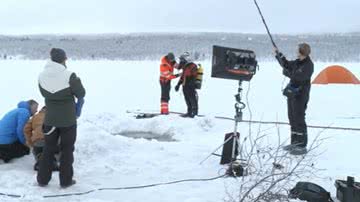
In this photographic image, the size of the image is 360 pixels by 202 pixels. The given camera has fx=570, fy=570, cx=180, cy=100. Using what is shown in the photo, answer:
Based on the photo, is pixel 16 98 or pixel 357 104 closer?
pixel 357 104

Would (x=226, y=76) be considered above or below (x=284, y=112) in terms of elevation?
above

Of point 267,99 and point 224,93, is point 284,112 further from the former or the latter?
point 224,93

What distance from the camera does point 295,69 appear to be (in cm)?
732

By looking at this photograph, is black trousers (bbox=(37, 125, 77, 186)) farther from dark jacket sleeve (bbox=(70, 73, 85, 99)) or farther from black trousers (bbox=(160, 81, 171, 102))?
black trousers (bbox=(160, 81, 171, 102))

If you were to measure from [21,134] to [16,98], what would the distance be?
8087 millimetres

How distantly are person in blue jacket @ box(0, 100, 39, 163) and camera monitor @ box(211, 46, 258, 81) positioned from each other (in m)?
2.19

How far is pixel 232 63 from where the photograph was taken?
6.60 meters

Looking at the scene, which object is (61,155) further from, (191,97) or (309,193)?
(191,97)

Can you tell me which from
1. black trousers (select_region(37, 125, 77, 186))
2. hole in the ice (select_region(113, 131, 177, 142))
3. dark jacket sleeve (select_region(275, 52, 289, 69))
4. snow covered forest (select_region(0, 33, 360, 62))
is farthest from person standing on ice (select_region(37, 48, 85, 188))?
snow covered forest (select_region(0, 33, 360, 62))

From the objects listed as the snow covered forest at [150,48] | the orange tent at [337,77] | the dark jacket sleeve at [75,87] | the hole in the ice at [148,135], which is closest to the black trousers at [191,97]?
the hole in the ice at [148,135]

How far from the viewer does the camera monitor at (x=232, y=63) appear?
258 inches

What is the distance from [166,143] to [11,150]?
90.3 inches

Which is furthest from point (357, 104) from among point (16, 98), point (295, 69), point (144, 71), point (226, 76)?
point (144, 71)

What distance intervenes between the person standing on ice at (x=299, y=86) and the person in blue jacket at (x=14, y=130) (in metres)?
3.16
